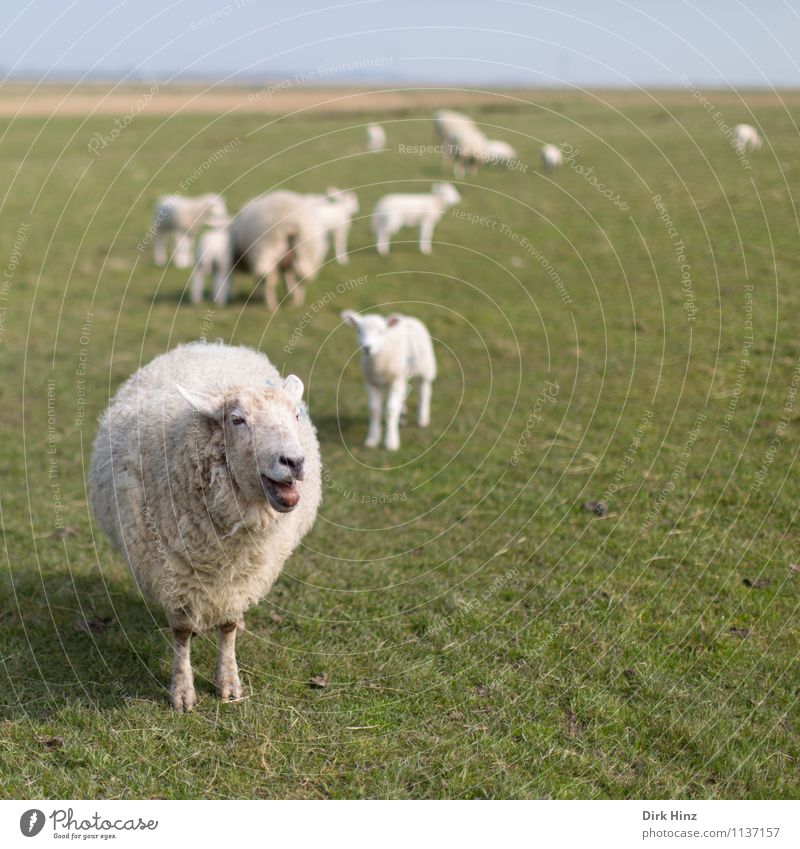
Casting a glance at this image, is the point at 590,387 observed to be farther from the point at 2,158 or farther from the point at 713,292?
the point at 2,158

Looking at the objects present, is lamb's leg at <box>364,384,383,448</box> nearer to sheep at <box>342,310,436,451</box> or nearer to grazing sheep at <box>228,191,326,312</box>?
sheep at <box>342,310,436,451</box>

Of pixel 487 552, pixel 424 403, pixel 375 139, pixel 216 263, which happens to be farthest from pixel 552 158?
pixel 487 552

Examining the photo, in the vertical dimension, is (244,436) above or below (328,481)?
above

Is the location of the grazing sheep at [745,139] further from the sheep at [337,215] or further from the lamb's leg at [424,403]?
the lamb's leg at [424,403]

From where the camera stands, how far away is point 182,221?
19.4 m

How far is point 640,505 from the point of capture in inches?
331

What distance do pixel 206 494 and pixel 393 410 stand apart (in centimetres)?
513

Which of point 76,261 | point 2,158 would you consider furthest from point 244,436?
point 2,158

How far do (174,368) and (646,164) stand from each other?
1984 cm

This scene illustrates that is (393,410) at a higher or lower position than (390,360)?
lower

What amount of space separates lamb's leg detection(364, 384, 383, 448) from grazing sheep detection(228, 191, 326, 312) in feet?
21.7

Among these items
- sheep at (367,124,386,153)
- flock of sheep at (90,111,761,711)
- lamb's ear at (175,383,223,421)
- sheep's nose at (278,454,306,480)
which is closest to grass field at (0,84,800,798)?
flock of sheep at (90,111,761,711)

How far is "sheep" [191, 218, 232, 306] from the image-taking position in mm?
16859

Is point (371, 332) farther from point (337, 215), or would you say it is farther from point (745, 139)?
point (745, 139)
